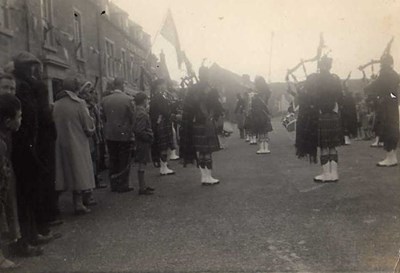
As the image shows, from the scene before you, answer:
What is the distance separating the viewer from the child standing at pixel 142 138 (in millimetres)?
6070

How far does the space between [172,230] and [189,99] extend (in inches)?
87.6

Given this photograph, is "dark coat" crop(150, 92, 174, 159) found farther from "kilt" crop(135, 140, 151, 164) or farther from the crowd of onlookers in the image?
"kilt" crop(135, 140, 151, 164)

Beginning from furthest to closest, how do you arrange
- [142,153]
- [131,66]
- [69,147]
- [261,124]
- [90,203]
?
[261,124], [142,153], [90,203], [131,66], [69,147]

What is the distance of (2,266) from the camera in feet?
11.2

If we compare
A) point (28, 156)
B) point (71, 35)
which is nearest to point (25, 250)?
point (28, 156)

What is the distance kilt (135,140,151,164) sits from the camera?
6.07 metres

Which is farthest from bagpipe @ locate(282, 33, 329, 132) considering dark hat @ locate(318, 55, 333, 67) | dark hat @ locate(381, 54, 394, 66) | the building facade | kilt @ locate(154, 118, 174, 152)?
kilt @ locate(154, 118, 174, 152)

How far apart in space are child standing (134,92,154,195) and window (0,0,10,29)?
2086 mm

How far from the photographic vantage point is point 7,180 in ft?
11.4

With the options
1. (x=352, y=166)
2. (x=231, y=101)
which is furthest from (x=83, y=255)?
(x=352, y=166)

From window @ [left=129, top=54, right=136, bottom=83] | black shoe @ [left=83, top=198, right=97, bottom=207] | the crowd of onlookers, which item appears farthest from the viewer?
black shoe @ [left=83, top=198, right=97, bottom=207]

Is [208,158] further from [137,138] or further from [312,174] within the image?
[312,174]

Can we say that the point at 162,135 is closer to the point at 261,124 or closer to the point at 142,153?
the point at 142,153

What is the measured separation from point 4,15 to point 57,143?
1258 mm
